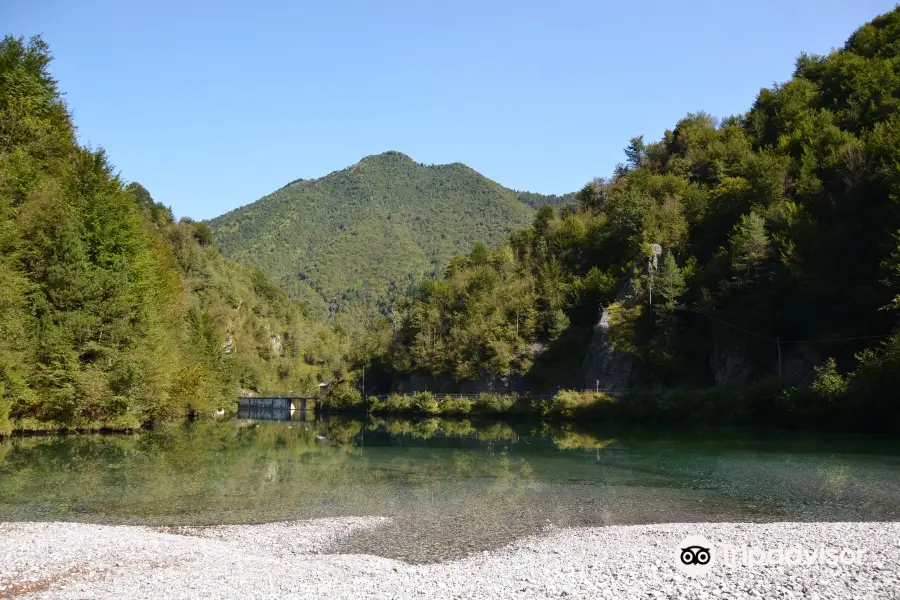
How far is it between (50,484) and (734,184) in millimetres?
75701

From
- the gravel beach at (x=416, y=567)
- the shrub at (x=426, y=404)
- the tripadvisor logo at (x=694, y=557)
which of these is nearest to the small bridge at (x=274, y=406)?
the shrub at (x=426, y=404)

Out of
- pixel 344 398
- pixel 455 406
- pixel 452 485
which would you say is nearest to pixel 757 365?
pixel 455 406

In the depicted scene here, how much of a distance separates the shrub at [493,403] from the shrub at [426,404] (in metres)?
7.06

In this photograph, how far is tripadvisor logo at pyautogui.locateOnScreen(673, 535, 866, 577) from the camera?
1144cm

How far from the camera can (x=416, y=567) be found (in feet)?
41.4

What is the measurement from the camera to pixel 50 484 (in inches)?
915

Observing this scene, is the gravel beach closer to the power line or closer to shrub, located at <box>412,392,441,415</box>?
the power line

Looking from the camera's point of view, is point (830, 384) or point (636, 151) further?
point (636, 151)

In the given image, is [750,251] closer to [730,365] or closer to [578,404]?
[730,365]

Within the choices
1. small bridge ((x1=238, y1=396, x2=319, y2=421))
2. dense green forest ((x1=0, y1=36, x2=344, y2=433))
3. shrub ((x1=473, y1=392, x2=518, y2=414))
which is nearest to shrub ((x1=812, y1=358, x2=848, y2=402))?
shrub ((x1=473, y1=392, x2=518, y2=414))

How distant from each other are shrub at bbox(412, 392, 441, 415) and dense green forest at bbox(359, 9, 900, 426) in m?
6.58

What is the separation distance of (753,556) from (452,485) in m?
14.6

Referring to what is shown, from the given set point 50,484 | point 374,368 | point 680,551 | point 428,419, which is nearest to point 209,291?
point 374,368

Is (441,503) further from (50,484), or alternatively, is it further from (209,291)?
(209,291)
